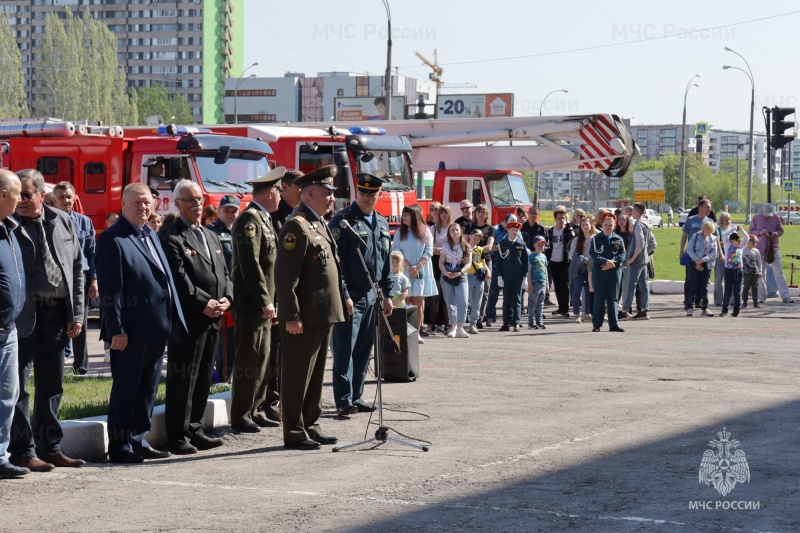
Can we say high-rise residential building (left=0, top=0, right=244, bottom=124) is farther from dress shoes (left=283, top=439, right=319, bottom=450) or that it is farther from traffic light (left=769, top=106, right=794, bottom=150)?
dress shoes (left=283, top=439, right=319, bottom=450)

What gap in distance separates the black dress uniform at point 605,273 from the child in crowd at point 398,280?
4.07m

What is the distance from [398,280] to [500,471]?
Answer: 7.44 m

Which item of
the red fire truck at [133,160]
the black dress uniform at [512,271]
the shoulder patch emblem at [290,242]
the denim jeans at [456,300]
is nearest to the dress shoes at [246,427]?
the shoulder patch emblem at [290,242]

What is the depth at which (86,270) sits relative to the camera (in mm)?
11938

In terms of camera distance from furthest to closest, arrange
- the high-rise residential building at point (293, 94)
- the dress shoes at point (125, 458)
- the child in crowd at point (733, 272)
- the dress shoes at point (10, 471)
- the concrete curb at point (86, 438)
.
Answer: the high-rise residential building at point (293, 94) < the child in crowd at point (733, 272) < the concrete curb at point (86, 438) < the dress shoes at point (125, 458) < the dress shoes at point (10, 471)

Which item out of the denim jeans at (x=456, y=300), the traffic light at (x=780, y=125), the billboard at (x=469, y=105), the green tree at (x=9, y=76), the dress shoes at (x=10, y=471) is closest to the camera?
the dress shoes at (x=10, y=471)

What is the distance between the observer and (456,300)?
56.2ft

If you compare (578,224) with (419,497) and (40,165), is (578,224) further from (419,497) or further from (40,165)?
(419,497)

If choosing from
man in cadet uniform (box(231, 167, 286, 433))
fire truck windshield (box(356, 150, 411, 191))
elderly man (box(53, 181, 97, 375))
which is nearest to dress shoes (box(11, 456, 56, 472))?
man in cadet uniform (box(231, 167, 286, 433))

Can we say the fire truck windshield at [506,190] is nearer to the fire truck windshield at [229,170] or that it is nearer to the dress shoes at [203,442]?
the fire truck windshield at [229,170]

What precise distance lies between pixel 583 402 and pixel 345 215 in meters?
2.69

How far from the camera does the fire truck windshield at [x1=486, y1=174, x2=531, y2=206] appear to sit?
30266 mm

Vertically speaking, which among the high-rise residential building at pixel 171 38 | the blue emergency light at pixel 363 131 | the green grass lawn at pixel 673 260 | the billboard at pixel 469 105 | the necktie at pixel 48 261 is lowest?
the green grass lawn at pixel 673 260

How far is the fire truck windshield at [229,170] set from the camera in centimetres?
2050
